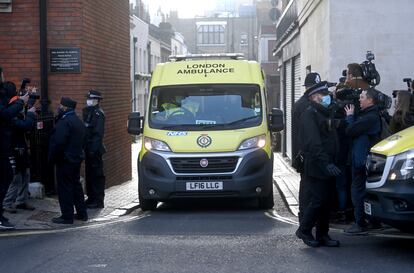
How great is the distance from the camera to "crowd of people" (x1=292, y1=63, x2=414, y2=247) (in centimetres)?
761

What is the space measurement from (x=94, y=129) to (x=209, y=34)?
84.4 m

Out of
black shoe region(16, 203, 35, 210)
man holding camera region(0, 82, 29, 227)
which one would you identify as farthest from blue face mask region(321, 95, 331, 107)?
black shoe region(16, 203, 35, 210)

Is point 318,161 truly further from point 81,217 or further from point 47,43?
point 47,43

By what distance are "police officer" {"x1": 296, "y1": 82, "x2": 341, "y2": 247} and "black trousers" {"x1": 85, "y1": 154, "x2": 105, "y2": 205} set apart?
4.35m

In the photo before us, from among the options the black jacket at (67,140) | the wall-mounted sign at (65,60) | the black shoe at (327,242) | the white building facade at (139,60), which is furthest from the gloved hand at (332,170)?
the white building facade at (139,60)

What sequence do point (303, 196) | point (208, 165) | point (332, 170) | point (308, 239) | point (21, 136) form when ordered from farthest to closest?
1. point (208, 165)
2. point (21, 136)
3. point (303, 196)
4. point (308, 239)
5. point (332, 170)

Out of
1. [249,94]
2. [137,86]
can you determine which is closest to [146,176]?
[249,94]

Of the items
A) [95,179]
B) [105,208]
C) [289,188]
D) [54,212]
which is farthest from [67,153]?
[289,188]

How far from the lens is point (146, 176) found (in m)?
10.7

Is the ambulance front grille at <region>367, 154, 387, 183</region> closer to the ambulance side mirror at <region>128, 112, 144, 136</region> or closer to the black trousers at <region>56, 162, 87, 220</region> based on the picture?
the black trousers at <region>56, 162, 87, 220</region>

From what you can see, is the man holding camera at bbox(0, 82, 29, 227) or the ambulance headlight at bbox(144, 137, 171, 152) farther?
the ambulance headlight at bbox(144, 137, 171, 152)

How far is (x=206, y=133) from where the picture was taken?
1068 centimetres

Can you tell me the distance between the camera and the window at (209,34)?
93619 millimetres

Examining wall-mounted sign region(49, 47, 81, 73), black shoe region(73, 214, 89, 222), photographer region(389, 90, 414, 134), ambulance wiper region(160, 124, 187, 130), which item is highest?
wall-mounted sign region(49, 47, 81, 73)
